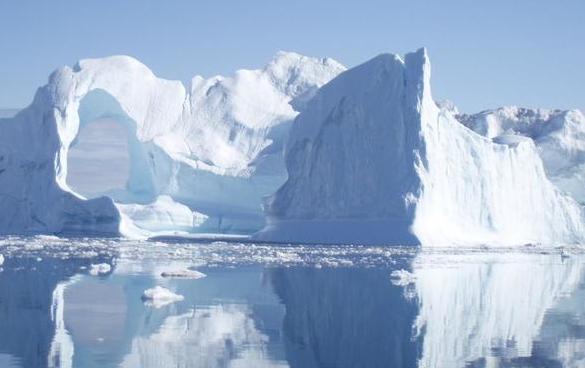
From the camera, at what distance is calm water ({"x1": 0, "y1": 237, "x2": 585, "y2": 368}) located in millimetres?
6238

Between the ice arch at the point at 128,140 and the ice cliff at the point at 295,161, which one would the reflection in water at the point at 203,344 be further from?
the ice arch at the point at 128,140

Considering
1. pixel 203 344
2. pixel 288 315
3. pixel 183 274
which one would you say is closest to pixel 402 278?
pixel 183 274

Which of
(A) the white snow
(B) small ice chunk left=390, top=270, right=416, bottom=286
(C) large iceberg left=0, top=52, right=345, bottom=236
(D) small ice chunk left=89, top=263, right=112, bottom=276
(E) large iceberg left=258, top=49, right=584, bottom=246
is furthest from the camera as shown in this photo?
(A) the white snow

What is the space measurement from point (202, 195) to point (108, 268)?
607 inches

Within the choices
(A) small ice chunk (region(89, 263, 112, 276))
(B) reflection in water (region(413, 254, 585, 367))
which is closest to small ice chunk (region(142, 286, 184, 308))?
(B) reflection in water (region(413, 254, 585, 367))

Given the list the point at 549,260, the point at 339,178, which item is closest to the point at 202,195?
the point at 339,178

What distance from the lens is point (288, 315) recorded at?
8.41m

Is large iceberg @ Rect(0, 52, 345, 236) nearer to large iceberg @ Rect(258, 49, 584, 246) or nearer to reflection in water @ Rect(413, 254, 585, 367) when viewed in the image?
large iceberg @ Rect(258, 49, 584, 246)

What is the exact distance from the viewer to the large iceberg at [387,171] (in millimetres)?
21500

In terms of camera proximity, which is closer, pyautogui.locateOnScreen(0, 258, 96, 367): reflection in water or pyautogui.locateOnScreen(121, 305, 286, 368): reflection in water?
pyautogui.locateOnScreen(121, 305, 286, 368): reflection in water

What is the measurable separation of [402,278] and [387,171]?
32.1 feet

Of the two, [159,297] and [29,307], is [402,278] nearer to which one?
[159,297]

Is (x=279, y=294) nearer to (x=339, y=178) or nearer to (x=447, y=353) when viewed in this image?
(x=447, y=353)

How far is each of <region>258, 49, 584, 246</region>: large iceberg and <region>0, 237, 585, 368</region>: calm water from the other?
6.24 metres
